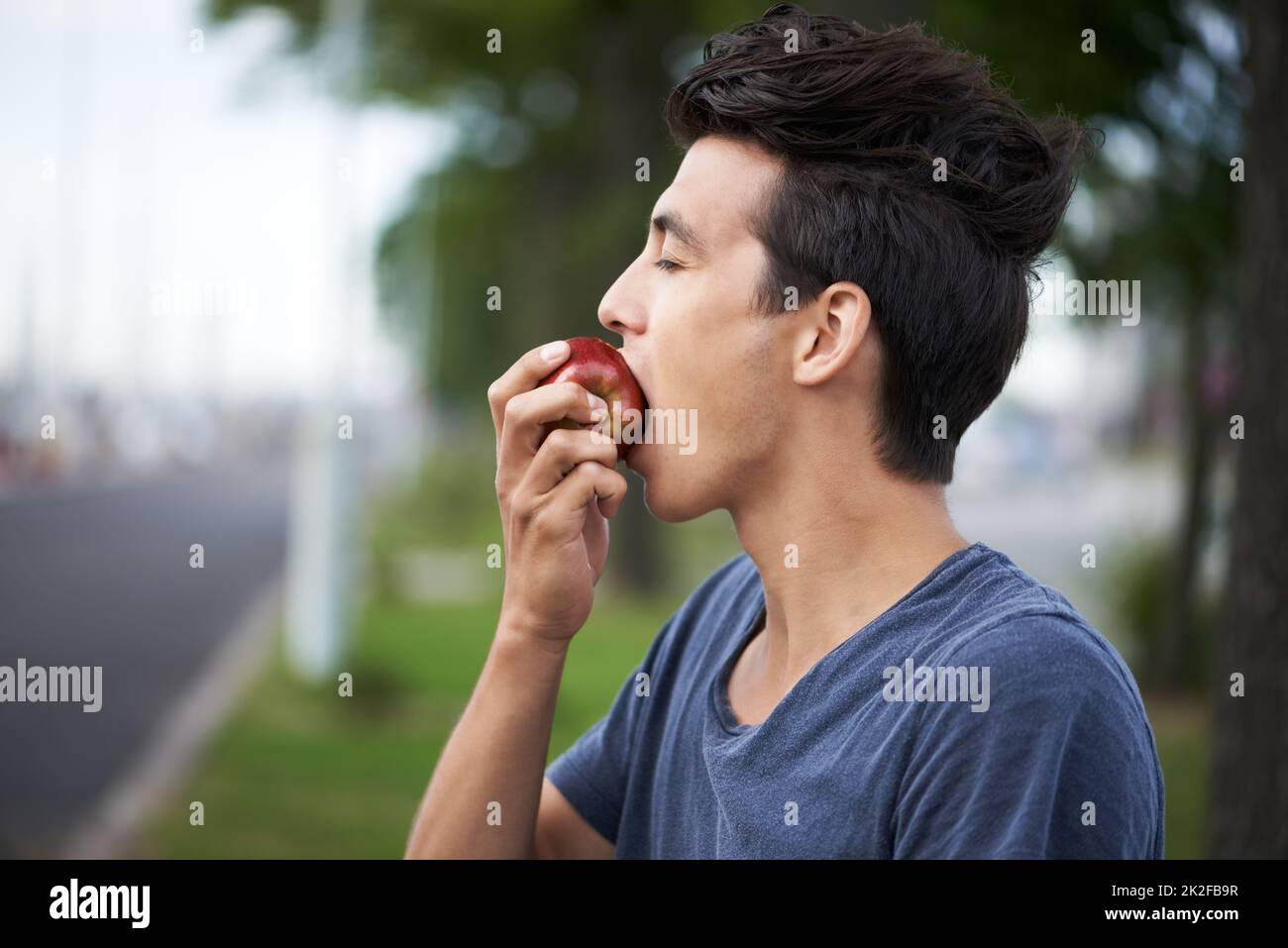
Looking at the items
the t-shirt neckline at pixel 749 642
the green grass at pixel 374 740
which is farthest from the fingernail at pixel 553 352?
the green grass at pixel 374 740

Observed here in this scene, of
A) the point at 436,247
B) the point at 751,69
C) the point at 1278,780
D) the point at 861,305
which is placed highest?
the point at 436,247

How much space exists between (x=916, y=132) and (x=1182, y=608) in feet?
28.5

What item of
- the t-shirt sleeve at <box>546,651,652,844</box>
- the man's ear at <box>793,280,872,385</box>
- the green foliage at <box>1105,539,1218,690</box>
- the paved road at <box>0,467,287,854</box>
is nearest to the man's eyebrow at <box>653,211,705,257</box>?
the man's ear at <box>793,280,872,385</box>

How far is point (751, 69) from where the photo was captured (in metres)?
2.18

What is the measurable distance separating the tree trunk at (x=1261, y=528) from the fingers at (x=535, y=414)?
3028mm

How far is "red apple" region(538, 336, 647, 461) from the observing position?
2.29 m

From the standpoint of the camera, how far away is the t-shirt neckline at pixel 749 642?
2.00 m

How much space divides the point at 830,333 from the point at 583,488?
467 mm

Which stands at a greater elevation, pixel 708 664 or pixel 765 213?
pixel 765 213

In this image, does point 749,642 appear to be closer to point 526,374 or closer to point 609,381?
point 609,381

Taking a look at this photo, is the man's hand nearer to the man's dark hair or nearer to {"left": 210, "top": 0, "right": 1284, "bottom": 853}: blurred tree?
the man's dark hair

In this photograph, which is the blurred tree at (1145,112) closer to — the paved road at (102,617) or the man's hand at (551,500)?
the man's hand at (551,500)
